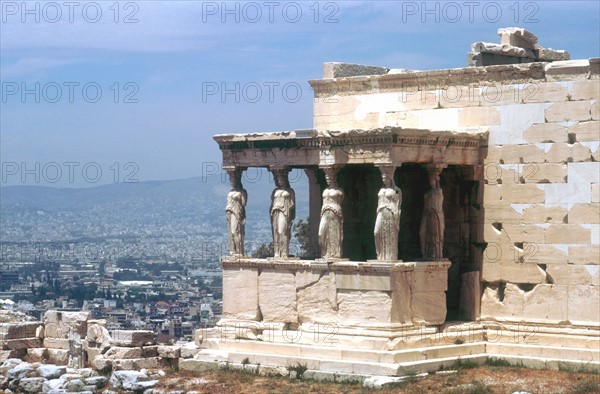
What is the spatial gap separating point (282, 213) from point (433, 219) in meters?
2.54

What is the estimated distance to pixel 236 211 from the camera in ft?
94.1

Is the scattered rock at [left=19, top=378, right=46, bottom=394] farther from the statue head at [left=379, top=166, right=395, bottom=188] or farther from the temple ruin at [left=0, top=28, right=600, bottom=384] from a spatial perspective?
the statue head at [left=379, top=166, right=395, bottom=188]

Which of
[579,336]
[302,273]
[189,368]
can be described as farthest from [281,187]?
[579,336]

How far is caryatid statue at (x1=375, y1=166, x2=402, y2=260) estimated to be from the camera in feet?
87.1

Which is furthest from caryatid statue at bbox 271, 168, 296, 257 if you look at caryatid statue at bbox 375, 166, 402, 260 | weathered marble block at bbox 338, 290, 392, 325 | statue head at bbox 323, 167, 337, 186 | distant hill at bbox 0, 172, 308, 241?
distant hill at bbox 0, 172, 308, 241

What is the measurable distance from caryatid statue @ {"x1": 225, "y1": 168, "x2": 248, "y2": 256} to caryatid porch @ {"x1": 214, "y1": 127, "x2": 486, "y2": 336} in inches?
0.7

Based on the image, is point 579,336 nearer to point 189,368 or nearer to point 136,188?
point 189,368

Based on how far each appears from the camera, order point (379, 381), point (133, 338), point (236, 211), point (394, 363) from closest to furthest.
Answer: point (379, 381) < point (394, 363) < point (133, 338) < point (236, 211)

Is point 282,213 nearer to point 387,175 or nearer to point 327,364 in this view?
point 387,175

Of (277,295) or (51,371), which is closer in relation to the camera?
(51,371)

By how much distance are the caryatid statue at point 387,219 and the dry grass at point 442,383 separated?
2117 millimetres

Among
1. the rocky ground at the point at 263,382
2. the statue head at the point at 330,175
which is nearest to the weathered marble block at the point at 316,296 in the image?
the rocky ground at the point at 263,382

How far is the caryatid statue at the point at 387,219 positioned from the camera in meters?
26.6

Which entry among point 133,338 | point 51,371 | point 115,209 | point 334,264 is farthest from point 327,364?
point 115,209
